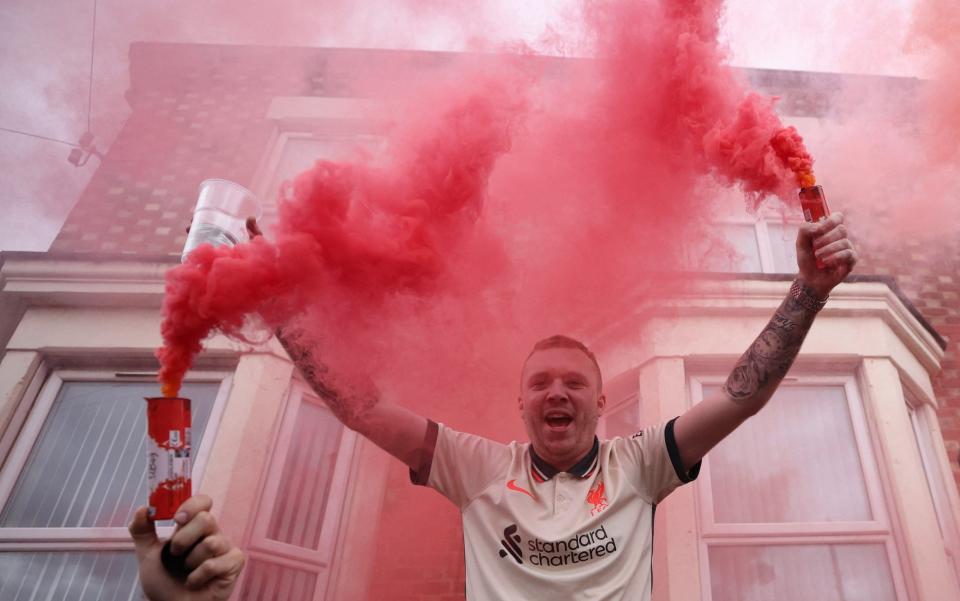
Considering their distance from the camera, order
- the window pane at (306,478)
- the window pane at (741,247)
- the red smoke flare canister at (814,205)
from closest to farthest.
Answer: the red smoke flare canister at (814,205), the window pane at (306,478), the window pane at (741,247)

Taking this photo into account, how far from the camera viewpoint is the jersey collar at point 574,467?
228 cm

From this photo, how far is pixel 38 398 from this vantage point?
4449mm

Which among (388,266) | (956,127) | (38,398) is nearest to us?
(388,266)

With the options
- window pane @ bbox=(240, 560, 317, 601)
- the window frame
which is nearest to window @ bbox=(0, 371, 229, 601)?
window pane @ bbox=(240, 560, 317, 601)

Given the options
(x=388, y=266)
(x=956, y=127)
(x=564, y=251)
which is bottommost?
(x=388, y=266)

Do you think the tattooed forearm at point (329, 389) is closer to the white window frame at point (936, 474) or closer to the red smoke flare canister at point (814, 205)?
the red smoke flare canister at point (814, 205)

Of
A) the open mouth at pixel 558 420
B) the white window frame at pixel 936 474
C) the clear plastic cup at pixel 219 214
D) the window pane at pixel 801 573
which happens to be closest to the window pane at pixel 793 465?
the window pane at pixel 801 573

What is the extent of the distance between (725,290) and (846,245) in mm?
2599

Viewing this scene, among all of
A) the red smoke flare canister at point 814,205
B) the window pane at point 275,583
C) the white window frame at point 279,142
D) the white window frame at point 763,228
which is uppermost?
the white window frame at point 279,142

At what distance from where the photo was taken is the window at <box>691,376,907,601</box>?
12.0 ft

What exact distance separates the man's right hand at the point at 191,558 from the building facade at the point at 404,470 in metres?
2.49

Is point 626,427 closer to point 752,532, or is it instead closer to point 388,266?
point 752,532

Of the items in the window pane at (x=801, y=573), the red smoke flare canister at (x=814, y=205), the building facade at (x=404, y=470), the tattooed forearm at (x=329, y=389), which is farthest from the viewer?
the building facade at (x=404, y=470)

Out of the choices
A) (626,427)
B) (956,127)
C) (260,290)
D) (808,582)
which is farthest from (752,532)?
(956,127)
